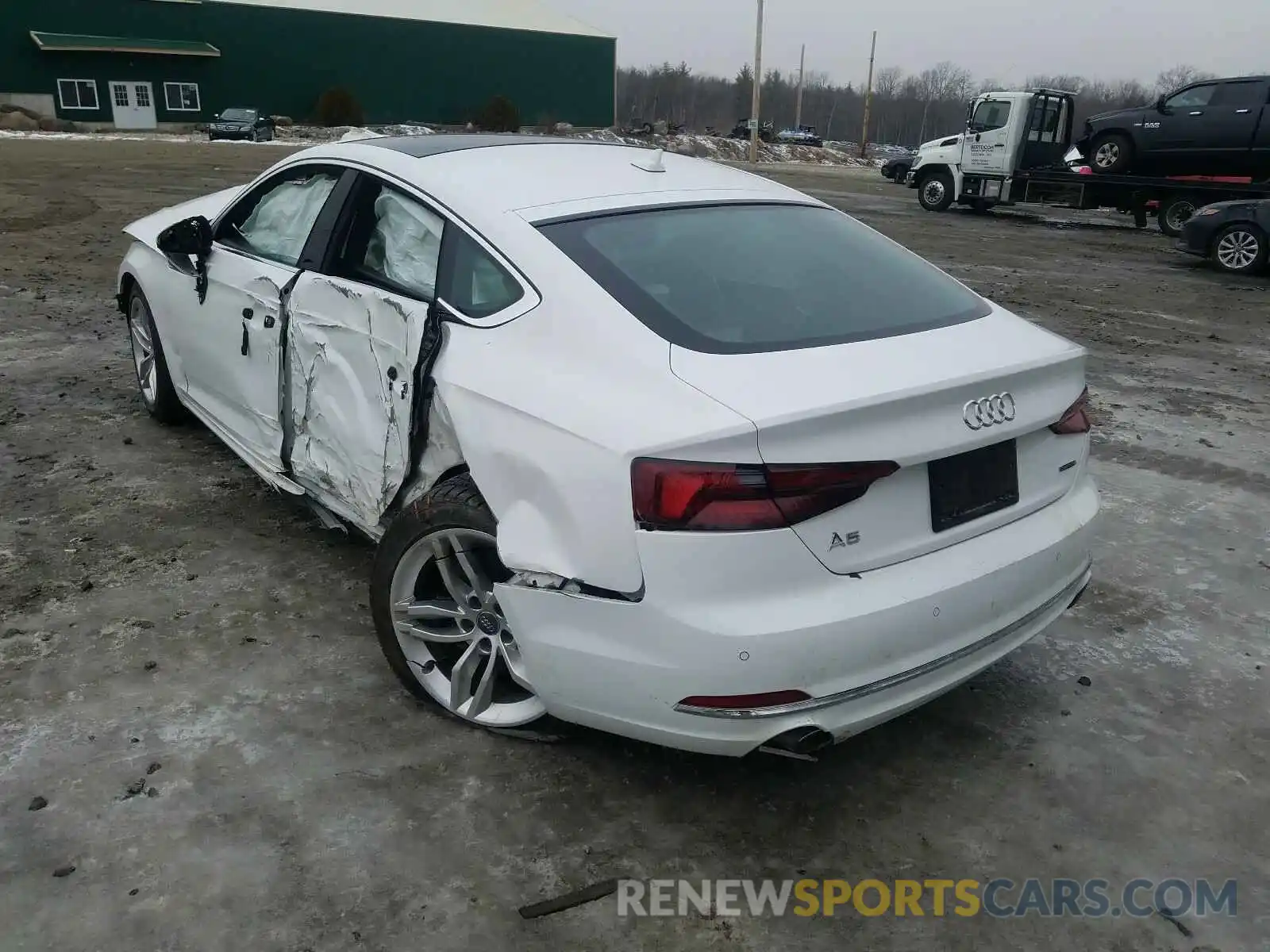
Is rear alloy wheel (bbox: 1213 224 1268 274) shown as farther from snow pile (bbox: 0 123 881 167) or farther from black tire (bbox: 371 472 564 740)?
→ snow pile (bbox: 0 123 881 167)

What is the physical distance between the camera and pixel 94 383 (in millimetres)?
6207

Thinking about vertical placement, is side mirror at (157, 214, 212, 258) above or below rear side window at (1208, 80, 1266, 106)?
below

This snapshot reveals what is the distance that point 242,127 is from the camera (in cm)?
3972

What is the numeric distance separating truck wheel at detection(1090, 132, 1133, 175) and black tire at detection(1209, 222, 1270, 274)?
5.60 m

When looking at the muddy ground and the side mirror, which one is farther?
the side mirror

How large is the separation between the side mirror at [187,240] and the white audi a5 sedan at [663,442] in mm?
742

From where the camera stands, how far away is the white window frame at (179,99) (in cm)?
4806

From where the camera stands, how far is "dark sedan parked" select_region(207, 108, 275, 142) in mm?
39406

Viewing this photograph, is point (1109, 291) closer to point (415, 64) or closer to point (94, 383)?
point (94, 383)

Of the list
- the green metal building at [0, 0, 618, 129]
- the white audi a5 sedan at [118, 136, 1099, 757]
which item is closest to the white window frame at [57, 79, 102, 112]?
the green metal building at [0, 0, 618, 129]

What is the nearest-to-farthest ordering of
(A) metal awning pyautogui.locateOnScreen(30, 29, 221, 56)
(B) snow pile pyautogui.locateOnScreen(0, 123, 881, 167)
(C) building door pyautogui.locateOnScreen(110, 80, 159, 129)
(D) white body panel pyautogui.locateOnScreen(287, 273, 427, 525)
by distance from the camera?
(D) white body panel pyautogui.locateOnScreen(287, 273, 427, 525) < (B) snow pile pyautogui.locateOnScreen(0, 123, 881, 167) < (A) metal awning pyautogui.locateOnScreen(30, 29, 221, 56) < (C) building door pyautogui.locateOnScreen(110, 80, 159, 129)

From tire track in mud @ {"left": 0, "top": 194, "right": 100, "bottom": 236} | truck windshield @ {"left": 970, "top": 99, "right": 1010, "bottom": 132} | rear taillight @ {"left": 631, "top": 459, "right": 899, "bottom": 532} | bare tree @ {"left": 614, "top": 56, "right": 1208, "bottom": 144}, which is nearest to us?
rear taillight @ {"left": 631, "top": 459, "right": 899, "bottom": 532}

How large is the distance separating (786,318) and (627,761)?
1323 millimetres

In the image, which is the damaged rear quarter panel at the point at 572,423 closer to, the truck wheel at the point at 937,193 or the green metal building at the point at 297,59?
the truck wheel at the point at 937,193
